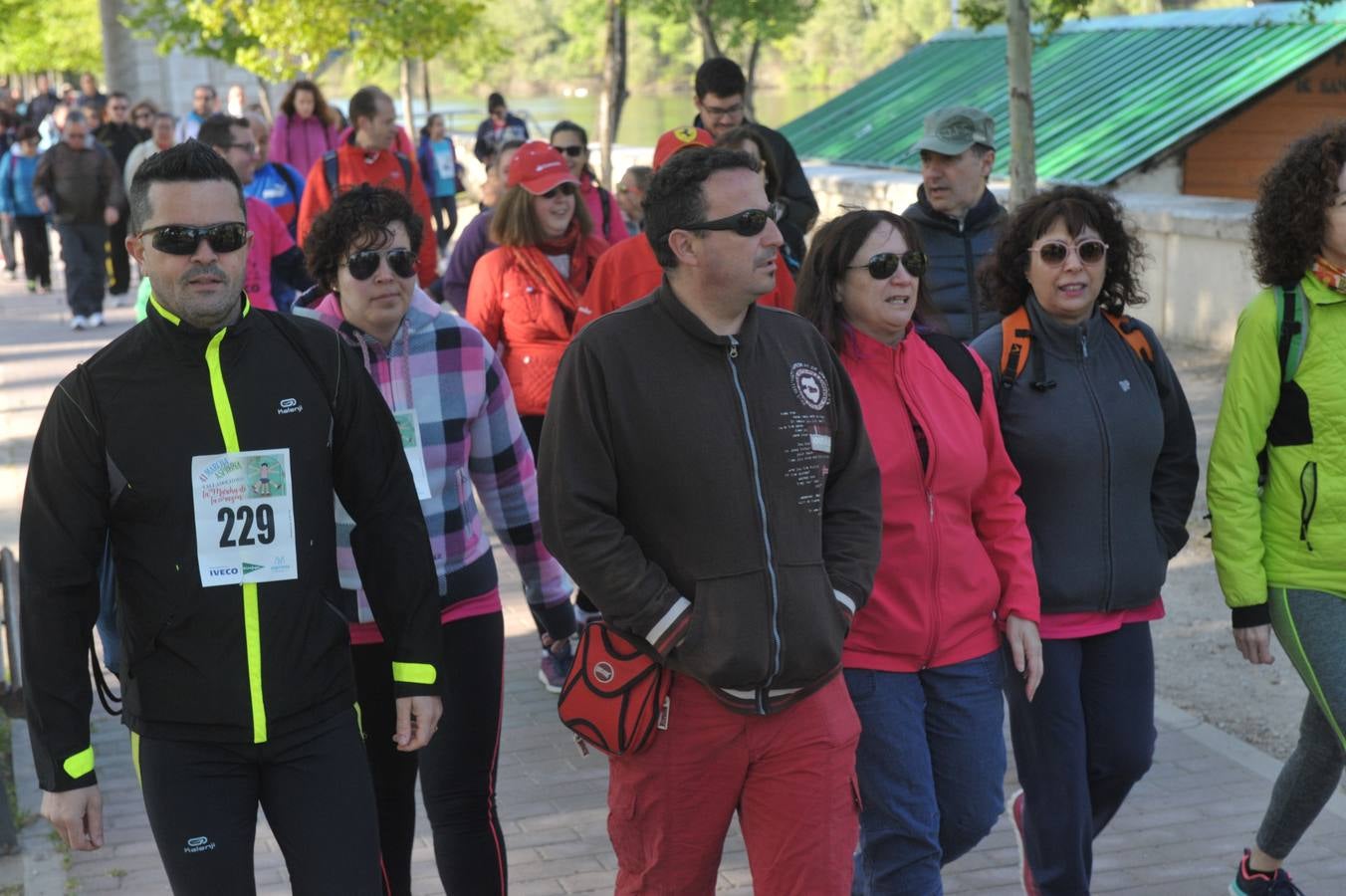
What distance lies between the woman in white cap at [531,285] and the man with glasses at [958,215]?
63.2 inches

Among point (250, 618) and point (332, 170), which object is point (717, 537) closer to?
point (250, 618)

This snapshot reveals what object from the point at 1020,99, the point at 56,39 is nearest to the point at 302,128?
the point at 1020,99

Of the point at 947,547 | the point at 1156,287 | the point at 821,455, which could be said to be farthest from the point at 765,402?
the point at 1156,287

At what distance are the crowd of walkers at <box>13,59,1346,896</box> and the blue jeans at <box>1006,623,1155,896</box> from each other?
1 centimetres

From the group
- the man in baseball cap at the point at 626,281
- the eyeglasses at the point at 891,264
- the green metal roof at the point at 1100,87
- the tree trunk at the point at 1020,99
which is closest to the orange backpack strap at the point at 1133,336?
the eyeglasses at the point at 891,264

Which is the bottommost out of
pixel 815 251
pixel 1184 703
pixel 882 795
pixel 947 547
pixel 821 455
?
pixel 1184 703

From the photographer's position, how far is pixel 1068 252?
4.42 metres

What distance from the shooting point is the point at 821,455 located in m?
3.57

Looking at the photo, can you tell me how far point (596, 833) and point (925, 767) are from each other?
180 centimetres

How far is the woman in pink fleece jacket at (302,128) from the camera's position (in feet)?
46.0

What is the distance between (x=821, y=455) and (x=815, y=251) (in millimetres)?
819

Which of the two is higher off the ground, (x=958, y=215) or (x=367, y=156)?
(x=367, y=156)

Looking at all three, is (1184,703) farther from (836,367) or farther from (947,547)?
(836,367)

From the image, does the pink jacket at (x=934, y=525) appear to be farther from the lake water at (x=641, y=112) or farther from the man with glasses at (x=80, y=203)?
the lake water at (x=641, y=112)
